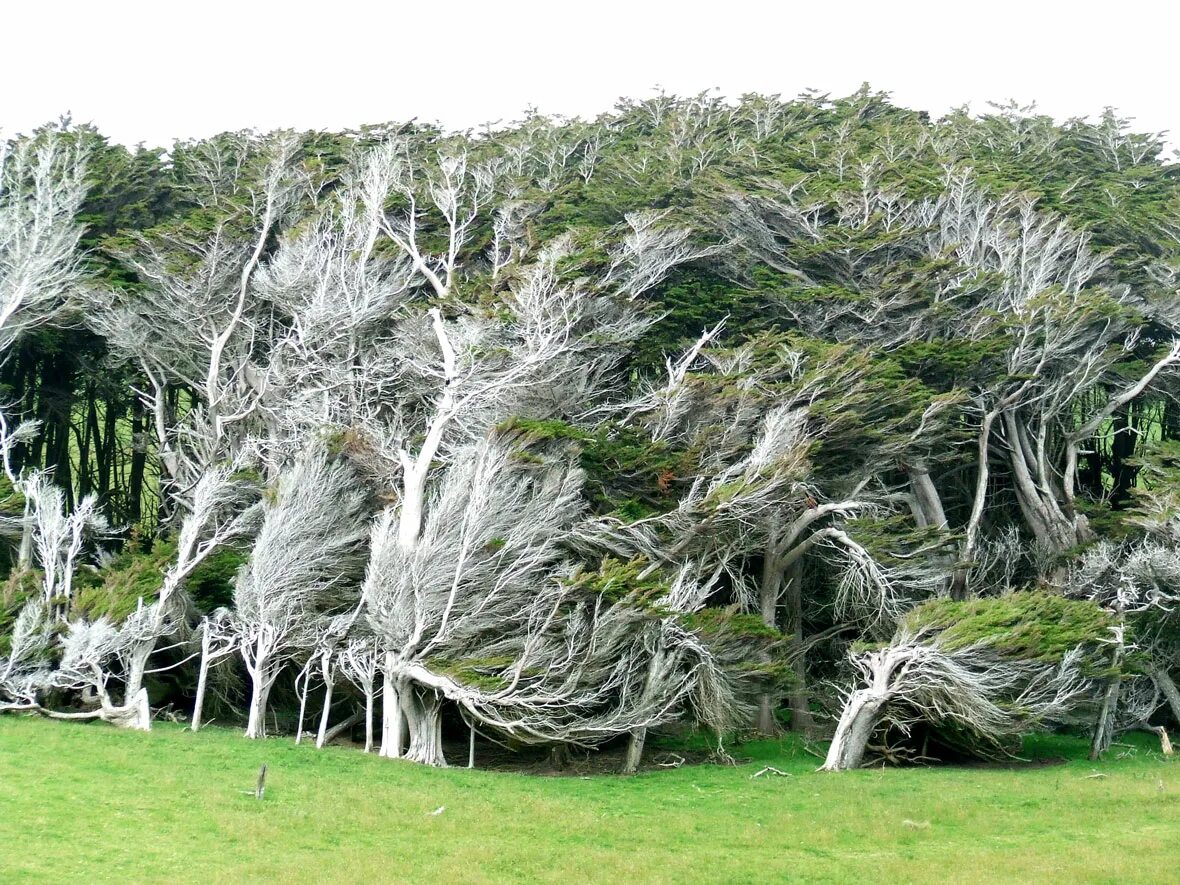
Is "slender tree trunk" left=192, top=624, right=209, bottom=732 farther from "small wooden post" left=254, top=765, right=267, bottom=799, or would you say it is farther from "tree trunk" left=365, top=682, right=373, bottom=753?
"small wooden post" left=254, top=765, right=267, bottom=799

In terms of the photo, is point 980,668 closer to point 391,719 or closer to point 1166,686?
point 1166,686

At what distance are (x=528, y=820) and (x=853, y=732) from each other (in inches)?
342

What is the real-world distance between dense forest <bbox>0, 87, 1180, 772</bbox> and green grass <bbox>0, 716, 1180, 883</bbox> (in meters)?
1.79

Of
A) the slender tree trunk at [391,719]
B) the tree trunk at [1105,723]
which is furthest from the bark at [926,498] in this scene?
the slender tree trunk at [391,719]

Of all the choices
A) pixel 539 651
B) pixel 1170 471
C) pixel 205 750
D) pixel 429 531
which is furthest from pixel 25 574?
pixel 1170 471

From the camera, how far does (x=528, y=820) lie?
19.9 meters

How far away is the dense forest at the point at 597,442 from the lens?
2544 cm

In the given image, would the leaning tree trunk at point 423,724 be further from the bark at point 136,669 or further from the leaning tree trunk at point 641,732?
the bark at point 136,669

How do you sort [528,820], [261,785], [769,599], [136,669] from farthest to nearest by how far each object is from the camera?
[769,599] → [136,669] → [528,820] → [261,785]

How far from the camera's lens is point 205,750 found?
23844 millimetres

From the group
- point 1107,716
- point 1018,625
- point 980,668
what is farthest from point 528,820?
point 1107,716

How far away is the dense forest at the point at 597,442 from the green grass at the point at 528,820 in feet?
5.88

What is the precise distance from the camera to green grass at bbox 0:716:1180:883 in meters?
16.7

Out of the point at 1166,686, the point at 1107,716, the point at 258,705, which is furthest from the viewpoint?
the point at 1166,686
